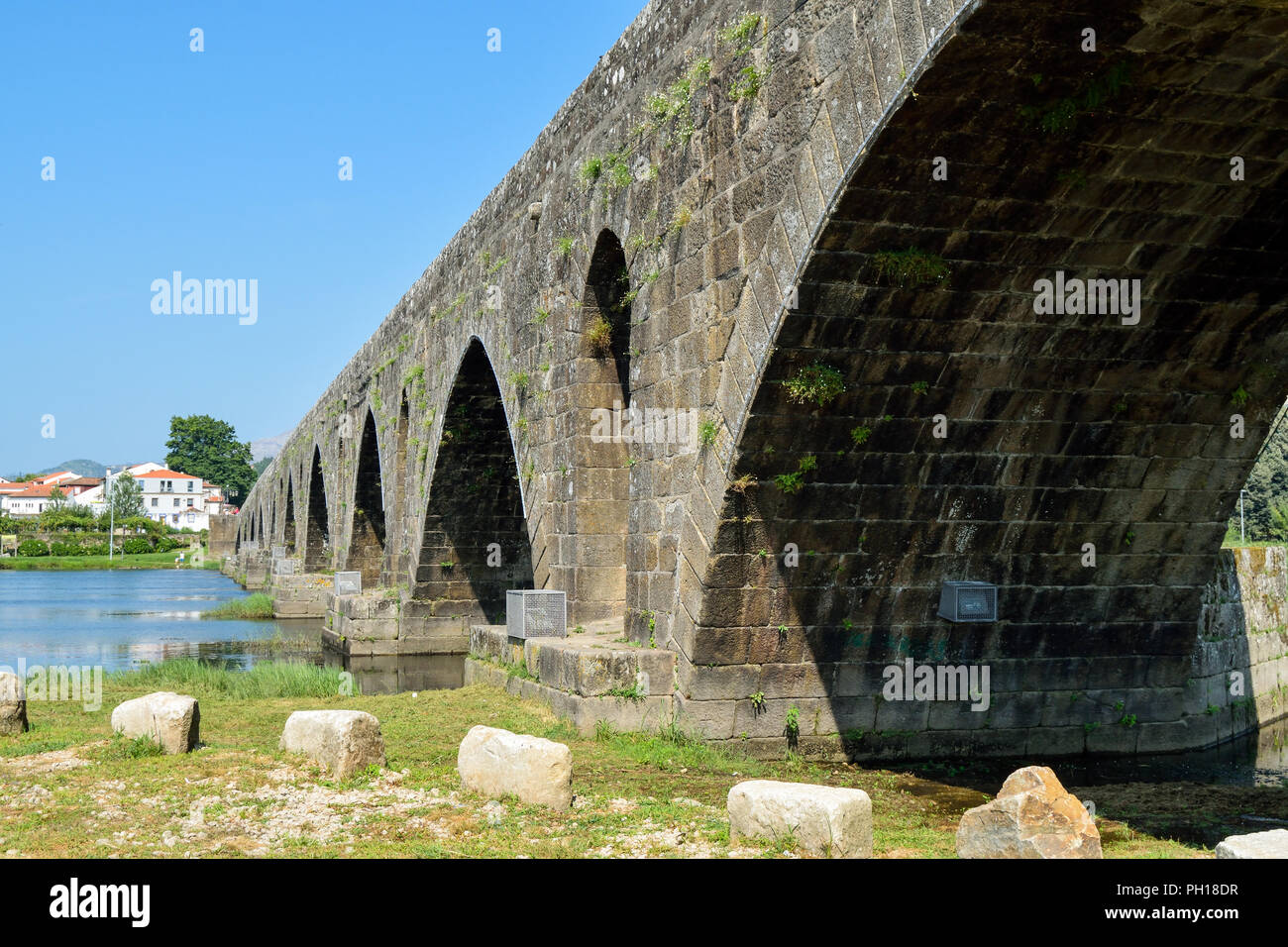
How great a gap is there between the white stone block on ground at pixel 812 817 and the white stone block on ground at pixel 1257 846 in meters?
1.43

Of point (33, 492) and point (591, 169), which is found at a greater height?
point (33, 492)

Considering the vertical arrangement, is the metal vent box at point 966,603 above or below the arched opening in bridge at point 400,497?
below

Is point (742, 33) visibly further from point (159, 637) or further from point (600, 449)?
point (159, 637)

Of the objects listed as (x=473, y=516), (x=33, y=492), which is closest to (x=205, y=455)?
(x=33, y=492)

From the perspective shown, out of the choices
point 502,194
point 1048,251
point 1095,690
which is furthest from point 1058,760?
point 502,194

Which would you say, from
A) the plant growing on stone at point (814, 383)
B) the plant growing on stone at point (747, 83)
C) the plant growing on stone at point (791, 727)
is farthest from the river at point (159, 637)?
the plant growing on stone at point (747, 83)

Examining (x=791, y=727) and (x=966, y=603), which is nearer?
(x=791, y=727)

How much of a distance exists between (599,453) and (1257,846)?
7.09 metres

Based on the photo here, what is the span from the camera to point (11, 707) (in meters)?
8.42

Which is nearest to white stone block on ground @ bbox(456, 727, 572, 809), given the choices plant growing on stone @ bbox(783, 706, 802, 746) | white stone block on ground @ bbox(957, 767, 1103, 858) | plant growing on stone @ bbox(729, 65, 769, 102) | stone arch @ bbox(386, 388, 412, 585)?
white stone block on ground @ bbox(957, 767, 1103, 858)

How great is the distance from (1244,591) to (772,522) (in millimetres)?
5975

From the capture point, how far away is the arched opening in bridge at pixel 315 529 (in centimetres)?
3453

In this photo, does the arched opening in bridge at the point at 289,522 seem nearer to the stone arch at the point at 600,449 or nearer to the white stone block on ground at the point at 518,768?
the stone arch at the point at 600,449

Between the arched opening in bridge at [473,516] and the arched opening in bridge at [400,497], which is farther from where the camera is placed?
the arched opening in bridge at [400,497]
